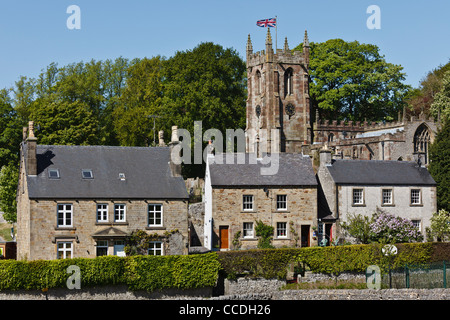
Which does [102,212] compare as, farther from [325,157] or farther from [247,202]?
[325,157]

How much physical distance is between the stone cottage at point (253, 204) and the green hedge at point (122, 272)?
795cm

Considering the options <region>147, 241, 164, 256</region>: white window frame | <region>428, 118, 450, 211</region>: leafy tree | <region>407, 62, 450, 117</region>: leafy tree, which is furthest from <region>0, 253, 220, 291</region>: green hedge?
<region>407, 62, 450, 117</region>: leafy tree

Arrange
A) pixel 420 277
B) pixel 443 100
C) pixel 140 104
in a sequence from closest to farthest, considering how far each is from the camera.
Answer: pixel 420 277
pixel 443 100
pixel 140 104

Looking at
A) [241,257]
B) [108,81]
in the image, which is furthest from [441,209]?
[108,81]

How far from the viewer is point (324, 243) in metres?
50.4

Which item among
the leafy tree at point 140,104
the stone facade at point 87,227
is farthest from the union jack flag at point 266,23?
the stone facade at point 87,227

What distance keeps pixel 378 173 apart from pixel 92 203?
73.5 feet

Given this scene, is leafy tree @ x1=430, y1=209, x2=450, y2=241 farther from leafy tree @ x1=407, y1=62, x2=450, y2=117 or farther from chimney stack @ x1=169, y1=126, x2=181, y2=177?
leafy tree @ x1=407, y1=62, x2=450, y2=117

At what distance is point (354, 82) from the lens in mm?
88188

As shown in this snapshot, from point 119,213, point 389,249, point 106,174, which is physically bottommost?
point 389,249

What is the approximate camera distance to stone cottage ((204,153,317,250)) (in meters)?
51.1

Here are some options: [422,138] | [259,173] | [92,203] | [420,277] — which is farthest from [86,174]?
[422,138]

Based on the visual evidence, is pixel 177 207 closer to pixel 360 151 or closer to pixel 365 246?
pixel 365 246

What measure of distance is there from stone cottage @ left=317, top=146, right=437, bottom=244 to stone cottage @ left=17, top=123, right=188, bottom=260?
40.4 ft
